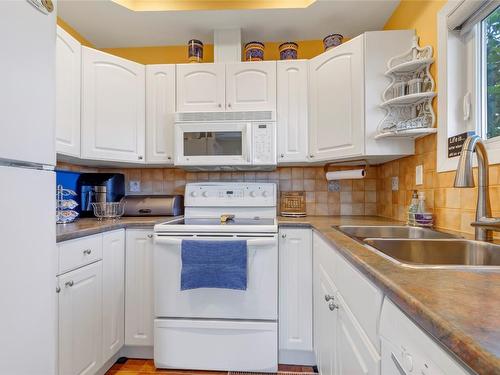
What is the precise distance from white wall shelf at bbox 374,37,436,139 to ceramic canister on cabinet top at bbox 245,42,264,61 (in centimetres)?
92

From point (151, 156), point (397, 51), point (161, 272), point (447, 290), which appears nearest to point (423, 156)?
point (397, 51)

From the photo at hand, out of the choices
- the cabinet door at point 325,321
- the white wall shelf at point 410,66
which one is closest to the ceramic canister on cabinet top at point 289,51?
the white wall shelf at point 410,66

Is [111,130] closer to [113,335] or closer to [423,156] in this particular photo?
[113,335]

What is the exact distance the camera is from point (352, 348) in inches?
34.6

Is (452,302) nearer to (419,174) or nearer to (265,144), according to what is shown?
(419,174)

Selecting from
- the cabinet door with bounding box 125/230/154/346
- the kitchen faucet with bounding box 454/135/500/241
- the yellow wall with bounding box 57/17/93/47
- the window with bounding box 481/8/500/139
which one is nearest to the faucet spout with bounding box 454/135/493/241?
the kitchen faucet with bounding box 454/135/500/241

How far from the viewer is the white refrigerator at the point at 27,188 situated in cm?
71

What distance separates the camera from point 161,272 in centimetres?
172

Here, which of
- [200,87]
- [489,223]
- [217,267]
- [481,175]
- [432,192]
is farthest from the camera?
[200,87]

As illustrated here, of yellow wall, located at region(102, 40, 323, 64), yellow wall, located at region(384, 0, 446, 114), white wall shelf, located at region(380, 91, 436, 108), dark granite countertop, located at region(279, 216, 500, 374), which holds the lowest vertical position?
dark granite countertop, located at region(279, 216, 500, 374)

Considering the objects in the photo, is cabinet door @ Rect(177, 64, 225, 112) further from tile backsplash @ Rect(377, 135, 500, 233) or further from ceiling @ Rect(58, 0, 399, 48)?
tile backsplash @ Rect(377, 135, 500, 233)

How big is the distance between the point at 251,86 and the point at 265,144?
45cm

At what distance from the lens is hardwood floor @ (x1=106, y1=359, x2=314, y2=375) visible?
170 centimetres

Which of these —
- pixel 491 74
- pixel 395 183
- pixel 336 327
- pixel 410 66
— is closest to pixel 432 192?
pixel 395 183
